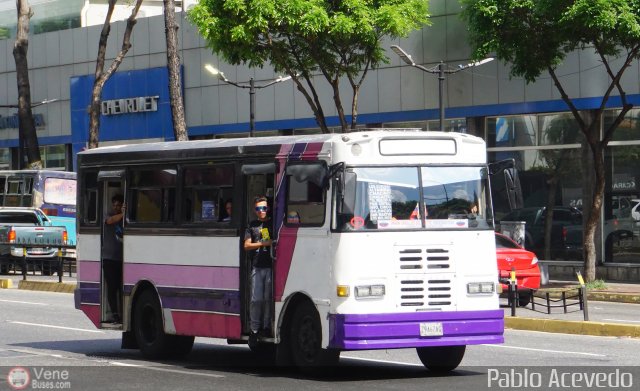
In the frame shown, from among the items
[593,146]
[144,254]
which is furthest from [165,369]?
[593,146]

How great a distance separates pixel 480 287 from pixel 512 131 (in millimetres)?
22864

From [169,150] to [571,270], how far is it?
67.1 feet

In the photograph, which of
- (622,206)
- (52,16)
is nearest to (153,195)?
(622,206)

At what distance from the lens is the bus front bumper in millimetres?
13734

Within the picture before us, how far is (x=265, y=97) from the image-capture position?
44.0 meters

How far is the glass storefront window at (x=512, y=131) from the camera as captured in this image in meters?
36.3

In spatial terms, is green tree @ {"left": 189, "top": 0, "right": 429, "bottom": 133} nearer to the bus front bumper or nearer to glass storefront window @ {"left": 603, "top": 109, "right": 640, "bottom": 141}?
glass storefront window @ {"left": 603, "top": 109, "right": 640, "bottom": 141}

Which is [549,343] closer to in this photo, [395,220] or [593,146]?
[395,220]

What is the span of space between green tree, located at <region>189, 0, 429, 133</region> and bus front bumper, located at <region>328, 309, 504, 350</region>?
19038mm

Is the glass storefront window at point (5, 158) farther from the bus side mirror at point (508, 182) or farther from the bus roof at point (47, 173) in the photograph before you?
the bus side mirror at point (508, 182)

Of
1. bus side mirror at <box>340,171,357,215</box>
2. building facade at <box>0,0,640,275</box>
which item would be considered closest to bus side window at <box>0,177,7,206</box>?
building facade at <box>0,0,640,275</box>

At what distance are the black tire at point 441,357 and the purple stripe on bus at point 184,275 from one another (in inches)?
90.7

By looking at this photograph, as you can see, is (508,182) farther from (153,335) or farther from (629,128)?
(629,128)

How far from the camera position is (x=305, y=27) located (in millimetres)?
32594
